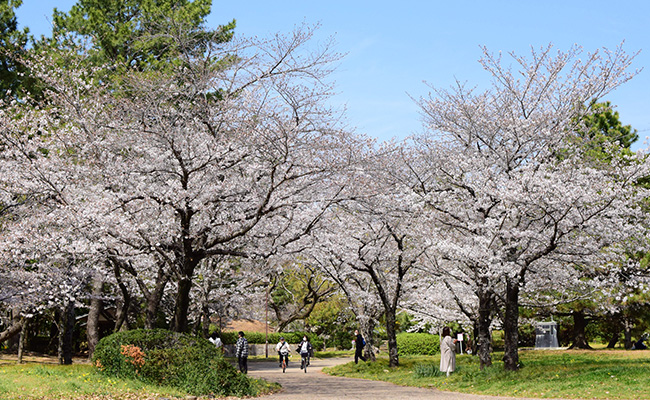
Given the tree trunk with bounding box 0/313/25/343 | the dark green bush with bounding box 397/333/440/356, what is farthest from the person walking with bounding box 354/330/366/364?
the tree trunk with bounding box 0/313/25/343

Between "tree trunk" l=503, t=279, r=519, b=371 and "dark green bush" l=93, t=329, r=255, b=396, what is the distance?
23.0 ft

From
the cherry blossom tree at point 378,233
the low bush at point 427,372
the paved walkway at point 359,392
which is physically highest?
the cherry blossom tree at point 378,233

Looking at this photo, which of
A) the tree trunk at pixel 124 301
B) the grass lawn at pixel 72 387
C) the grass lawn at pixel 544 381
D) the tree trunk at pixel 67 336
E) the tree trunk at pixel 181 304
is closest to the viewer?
the grass lawn at pixel 72 387

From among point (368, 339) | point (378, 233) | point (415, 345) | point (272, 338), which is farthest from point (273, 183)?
point (272, 338)

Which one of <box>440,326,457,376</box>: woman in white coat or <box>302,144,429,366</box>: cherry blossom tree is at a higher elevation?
<box>302,144,429,366</box>: cherry blossom tree

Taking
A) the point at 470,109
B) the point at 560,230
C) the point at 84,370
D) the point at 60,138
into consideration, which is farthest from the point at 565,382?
the point at 60,138

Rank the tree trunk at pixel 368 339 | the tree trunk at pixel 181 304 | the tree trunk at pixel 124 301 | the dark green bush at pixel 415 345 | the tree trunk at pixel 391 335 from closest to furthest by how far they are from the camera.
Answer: the tree trunk at pixel 181 304 < the tree trunk at pixel 124 301 < the tree trunk at pixel 391 335 < the tree trunk at pixel 368 339 < the dark green bush at pixel 415 345

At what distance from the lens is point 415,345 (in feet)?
115

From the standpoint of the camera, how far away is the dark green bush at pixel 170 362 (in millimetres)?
12023

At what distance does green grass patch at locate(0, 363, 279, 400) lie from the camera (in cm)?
1002

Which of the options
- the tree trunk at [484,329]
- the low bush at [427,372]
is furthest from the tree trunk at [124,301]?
the tree trunk at [484,329]

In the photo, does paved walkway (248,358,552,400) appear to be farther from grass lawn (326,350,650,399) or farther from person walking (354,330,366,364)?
person walking (354,330,366,364)

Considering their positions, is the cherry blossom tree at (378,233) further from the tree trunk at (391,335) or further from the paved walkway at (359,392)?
the paved walkway at (359,392)

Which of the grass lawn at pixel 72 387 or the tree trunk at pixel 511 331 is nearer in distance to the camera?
the grass lawn at pixel 72 387
